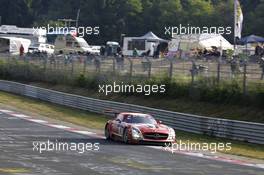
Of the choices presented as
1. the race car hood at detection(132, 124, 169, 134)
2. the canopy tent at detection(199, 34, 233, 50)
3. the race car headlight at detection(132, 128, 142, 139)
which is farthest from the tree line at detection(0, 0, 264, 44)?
the race car headlight at detection(132, 128, 142, 139)

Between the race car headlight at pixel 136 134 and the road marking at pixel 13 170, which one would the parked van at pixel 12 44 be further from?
the road marking at pixel 13 170

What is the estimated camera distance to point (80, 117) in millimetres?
32656

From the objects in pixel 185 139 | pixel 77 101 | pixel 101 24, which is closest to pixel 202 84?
pixel 185 139

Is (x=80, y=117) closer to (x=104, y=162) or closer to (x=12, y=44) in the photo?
(x=104, y=162)

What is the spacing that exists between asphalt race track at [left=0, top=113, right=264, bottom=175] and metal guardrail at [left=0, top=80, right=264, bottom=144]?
489 cm

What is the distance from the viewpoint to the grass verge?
22484mm

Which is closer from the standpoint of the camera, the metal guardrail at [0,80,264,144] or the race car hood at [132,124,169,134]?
the race car hood at [132,124,169,134]

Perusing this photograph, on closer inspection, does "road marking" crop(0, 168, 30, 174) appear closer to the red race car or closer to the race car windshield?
the red race car

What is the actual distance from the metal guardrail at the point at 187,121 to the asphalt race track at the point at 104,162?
16.0 feet

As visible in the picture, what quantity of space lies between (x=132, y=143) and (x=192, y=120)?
5849 mm

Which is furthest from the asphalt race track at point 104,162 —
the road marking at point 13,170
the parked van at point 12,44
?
the parked van at point 12,44

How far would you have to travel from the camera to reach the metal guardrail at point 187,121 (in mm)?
24172

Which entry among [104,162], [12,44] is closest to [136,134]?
[104,162]

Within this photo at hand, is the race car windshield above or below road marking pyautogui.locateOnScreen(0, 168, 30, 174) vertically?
below
